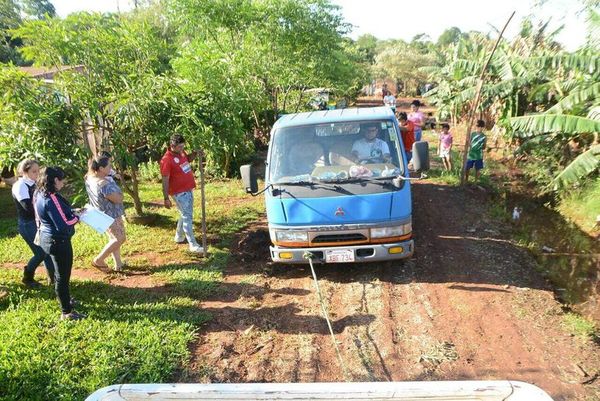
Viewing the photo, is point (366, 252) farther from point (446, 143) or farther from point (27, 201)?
point (446, 143)

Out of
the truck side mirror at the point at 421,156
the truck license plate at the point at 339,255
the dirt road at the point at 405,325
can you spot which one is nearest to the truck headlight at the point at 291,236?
the truck license plate at the point at 339,255

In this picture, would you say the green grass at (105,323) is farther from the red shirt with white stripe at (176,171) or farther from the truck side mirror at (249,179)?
the truck side mirror at (249,179)

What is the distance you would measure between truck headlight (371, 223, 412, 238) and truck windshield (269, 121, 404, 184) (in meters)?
0.78

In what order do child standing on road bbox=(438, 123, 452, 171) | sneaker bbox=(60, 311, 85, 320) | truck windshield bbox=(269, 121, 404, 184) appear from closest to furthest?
sneaker bbox=(60, 311, 85, 320) < truck windshield bbox=(269, 121, 404, 184) < child standing on road bbox=(438, 123, 452, 171)

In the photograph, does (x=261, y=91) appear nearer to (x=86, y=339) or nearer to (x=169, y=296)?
(x=169, y=296)

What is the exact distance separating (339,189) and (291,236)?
2.75 feet

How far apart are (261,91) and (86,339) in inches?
369

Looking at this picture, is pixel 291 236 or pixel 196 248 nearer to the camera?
pixel 291 236

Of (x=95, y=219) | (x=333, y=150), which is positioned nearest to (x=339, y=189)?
(x=333, y=150)

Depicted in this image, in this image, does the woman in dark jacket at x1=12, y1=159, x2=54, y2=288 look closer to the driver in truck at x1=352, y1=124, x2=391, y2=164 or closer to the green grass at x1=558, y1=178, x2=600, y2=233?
the driver in truck at x1=352, y1=124, x2=391, y2=164

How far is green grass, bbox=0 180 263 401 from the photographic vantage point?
3752 millimetres

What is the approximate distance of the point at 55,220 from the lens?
4191mm

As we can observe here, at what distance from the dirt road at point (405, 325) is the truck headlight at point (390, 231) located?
779mm

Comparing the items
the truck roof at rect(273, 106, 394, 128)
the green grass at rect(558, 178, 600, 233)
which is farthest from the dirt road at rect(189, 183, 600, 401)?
the green grass at rect(558, 178, 600, 233)
